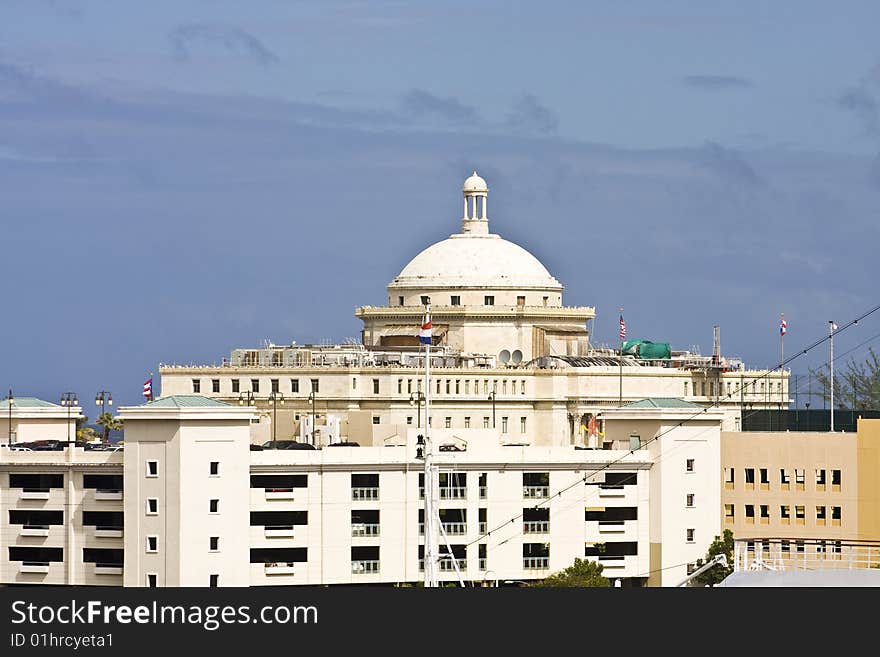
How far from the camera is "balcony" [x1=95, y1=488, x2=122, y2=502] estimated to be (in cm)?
13100

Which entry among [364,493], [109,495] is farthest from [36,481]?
[364,493]

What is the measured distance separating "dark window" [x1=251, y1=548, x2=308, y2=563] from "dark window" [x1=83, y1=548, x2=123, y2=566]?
20.3ft

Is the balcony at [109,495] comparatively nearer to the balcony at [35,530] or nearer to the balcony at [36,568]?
the balcony at [35,530]

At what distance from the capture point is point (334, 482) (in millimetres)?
133250

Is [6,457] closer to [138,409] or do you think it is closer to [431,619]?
[138,409]

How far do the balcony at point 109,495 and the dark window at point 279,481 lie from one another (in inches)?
253

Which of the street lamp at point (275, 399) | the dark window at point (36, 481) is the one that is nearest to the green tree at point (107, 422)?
the street lamp at point (275, 399)

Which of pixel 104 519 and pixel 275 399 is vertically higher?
pixel 275 399

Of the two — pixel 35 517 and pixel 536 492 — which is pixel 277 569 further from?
pixel 536 492

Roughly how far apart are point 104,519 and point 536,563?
68.5 ft

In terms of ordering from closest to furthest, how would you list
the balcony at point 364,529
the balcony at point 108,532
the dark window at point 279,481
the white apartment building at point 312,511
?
the white apartment building at point 312,511
the balcony at point 108,532
the balcony at point 364,529
the dark window at point 279,481

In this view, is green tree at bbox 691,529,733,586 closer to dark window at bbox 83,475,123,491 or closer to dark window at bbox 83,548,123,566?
dark window at bbox 83,548,123,566

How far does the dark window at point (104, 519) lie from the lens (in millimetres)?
130250

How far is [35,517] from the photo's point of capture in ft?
434
